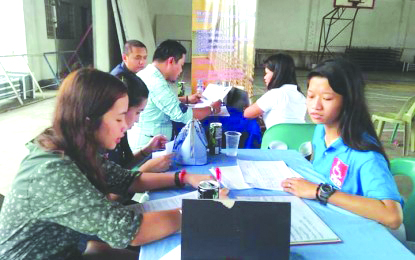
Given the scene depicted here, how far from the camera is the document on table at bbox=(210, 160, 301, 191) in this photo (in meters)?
1.31

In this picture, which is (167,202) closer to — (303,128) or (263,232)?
(263,232)

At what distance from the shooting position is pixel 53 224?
94 cm

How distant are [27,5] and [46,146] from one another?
21.7ft

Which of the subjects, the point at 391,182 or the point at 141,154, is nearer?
the point at 391,182

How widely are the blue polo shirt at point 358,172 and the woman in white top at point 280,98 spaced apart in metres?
1.20

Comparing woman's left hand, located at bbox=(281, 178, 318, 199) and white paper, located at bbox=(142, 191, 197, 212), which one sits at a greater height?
woman's left hand, located at bbox=(281, 178, 318, 199)

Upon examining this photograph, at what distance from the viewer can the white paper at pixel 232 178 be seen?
1.30 metres

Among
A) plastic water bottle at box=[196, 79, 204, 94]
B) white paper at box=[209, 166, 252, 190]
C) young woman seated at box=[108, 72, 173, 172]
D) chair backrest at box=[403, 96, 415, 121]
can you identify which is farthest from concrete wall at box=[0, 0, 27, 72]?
chair backrest at box=[403, 96, 415, 121]

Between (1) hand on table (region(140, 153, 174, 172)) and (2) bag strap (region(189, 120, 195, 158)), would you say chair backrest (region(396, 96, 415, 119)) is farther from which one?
(1) hand on table (region(140, 153, 174, 172))

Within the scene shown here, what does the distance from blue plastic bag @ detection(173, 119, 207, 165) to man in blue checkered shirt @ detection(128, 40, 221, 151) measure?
3.15ft

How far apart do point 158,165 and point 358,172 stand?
2.59 feet

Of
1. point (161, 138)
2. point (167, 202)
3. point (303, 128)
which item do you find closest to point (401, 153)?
point (303, 128)

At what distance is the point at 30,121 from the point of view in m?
4.66

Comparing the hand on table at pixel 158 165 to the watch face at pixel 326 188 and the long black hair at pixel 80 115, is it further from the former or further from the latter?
the watch face at pixel 326 188
